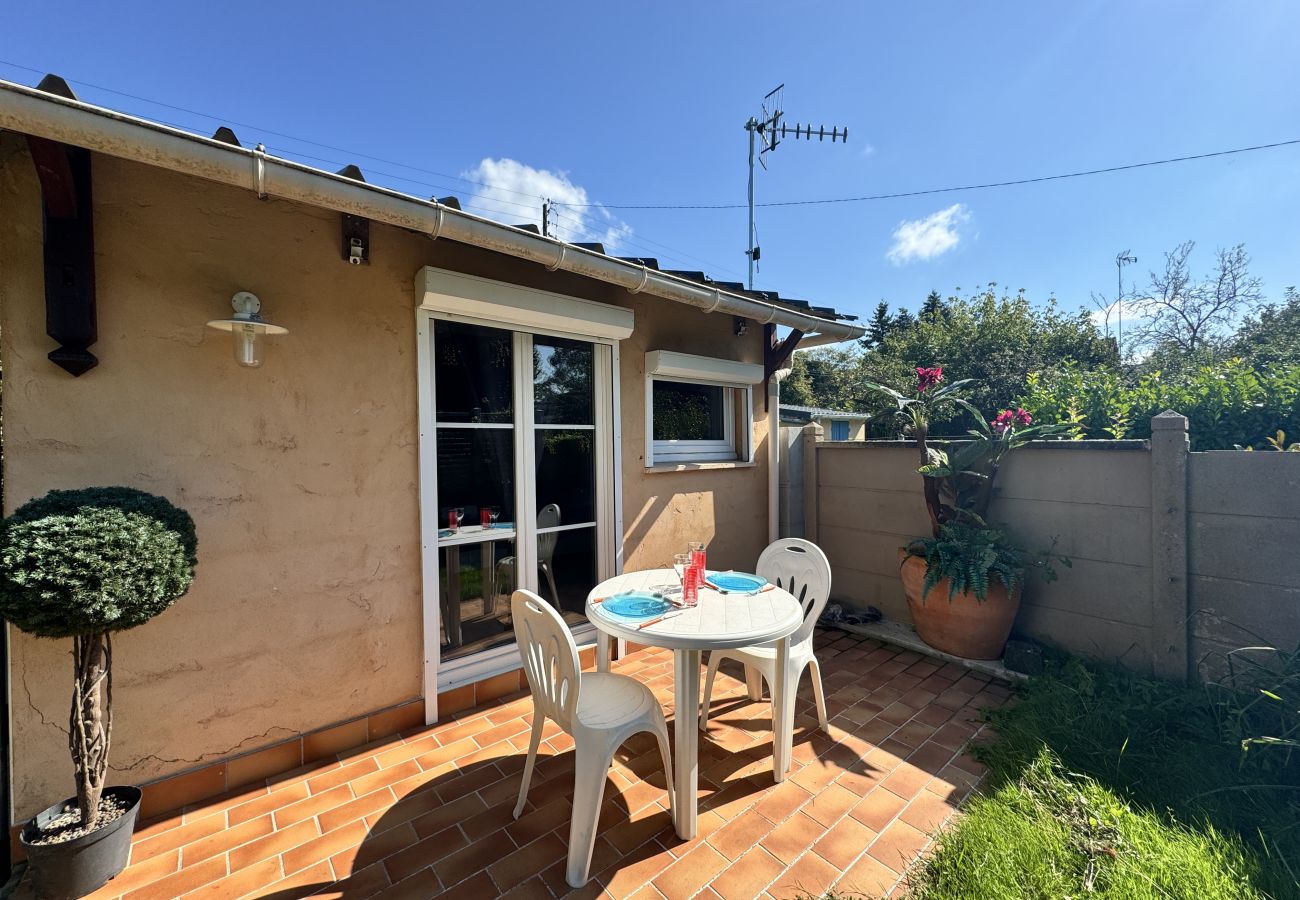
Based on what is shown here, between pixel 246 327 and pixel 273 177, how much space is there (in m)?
0.77

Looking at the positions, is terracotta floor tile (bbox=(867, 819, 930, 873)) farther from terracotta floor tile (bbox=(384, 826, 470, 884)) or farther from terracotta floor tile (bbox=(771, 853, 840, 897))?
terracotta floor tile (bbox=(384, 826, 470, 884))

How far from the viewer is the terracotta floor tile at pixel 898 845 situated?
6.49 ft

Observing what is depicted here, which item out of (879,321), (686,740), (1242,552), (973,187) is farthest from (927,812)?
(879,321)

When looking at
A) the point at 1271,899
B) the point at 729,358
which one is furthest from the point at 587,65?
the point at 1271,899

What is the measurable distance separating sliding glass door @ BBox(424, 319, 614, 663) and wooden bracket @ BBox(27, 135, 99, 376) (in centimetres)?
146

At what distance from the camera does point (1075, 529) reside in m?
3.61

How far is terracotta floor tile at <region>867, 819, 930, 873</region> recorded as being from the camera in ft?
6.49

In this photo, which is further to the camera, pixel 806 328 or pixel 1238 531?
pixel 806 328

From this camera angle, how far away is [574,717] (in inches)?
76.8

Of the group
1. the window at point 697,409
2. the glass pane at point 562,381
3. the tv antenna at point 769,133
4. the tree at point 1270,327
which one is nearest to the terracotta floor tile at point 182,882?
the glass pane at point 562,381

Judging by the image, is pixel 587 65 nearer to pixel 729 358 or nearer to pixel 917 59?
pixel 917 59

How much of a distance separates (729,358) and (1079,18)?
5205 millimetres

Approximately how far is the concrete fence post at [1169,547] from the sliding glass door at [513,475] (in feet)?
12.7

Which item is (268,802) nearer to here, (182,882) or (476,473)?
(182,882)
